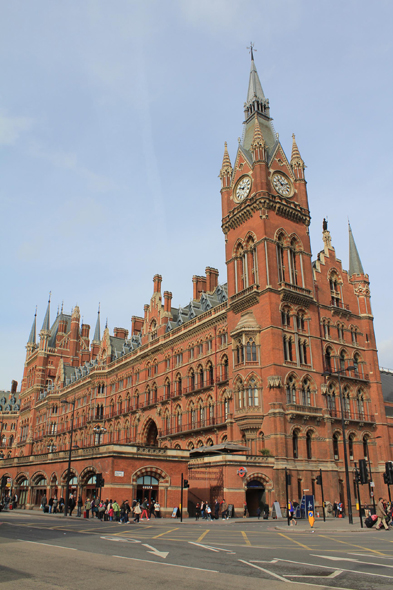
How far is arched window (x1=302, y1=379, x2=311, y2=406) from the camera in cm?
4604

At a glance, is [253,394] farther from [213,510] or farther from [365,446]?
[365,446]

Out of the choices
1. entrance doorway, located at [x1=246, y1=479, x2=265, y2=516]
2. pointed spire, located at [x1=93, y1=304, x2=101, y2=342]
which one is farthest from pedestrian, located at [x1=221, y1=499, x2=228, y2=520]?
pointed spire, located at [x1=93, y1=304, x2=101, y2=342]

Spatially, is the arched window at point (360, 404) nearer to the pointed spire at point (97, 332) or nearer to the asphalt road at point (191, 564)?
the asphalt road at point (191, 564)

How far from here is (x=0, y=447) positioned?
12119 cm

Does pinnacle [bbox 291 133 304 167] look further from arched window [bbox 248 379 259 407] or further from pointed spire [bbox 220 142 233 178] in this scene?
arched window [bbox 248 379 259 407]

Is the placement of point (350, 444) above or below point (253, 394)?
below

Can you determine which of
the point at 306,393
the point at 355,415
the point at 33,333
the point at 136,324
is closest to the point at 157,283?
the point at 136,324

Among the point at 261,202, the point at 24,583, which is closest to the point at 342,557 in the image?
the point at 24,583

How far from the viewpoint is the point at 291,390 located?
149 ft

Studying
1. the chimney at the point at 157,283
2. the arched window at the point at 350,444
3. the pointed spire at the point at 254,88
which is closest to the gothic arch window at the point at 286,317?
the arched window at the point at 350,444

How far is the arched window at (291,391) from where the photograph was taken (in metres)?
44.8

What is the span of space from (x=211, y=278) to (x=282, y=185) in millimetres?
18520

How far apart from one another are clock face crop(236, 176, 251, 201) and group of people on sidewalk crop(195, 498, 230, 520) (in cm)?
2996

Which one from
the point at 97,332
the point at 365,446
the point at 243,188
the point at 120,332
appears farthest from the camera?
the point at 97,332
